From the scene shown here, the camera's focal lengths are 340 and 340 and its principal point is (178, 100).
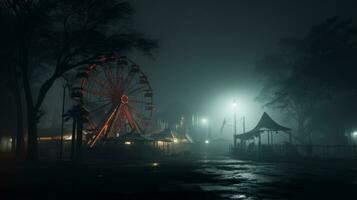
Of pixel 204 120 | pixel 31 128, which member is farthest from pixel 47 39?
pixel 204 120

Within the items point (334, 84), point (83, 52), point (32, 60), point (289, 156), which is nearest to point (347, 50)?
point (334, 84)

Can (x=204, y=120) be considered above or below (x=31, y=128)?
above

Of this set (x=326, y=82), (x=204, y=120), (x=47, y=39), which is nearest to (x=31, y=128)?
(x=47, y=39)

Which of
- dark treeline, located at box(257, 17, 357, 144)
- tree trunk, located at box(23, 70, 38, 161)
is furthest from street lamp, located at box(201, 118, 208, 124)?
tree trunk, located at box(23, 70, 38, 161)

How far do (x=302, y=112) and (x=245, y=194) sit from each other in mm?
46433

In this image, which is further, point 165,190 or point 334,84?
point 334,84

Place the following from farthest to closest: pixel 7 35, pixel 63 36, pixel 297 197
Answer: pixel 63 36 < pixel 7 35 < pixel 297 197

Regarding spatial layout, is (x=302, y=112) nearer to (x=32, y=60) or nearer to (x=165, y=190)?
(x=32, y=60)

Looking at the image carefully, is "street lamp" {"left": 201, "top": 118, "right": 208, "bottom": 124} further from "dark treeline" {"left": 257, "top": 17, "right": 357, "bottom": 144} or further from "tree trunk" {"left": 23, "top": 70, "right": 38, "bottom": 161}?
"tree trunk" {"left": 23, "top": 70, "right": 38, "bottom": 161}

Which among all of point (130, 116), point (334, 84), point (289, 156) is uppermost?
point (334, 84)

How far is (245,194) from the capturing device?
11.8 m

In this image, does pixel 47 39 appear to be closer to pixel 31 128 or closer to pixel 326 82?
pixel 31 128

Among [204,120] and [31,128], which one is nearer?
[31,128]

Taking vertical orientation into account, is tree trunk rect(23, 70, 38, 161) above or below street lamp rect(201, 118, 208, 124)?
below
